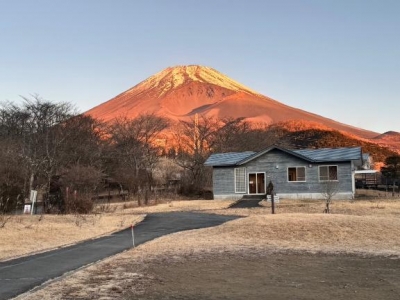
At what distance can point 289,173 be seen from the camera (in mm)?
36281

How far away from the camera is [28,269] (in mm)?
9922

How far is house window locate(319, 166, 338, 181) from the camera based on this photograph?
35.0 metres

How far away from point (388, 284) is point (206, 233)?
8734 mm

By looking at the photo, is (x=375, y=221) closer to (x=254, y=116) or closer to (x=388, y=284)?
(x=388, y=284)

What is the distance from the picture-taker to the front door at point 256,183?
37094 mm

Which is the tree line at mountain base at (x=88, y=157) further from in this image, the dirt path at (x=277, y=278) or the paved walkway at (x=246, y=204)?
the dirt path at (x=277, y=278)

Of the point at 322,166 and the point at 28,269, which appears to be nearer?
the point at 28,269

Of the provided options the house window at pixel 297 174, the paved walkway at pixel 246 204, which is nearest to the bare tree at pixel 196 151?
the house window at pixel 297 174

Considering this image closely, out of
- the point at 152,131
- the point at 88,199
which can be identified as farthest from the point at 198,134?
the point at 88,199

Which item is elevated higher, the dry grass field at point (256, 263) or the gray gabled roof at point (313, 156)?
the gray gabled roof at point (313, 156)

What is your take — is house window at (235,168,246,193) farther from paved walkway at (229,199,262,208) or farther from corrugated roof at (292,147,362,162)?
corrugated roof at (292,147,362,162)

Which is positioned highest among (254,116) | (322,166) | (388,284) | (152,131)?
(254,116)

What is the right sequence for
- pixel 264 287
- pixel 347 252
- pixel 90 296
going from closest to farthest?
pixel 90 296, pixel 264 287, pixel 347 252

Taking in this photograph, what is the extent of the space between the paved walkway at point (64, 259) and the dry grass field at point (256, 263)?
57 cm
